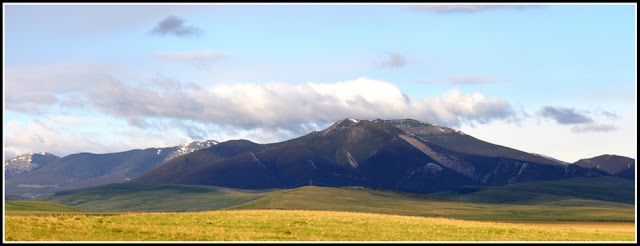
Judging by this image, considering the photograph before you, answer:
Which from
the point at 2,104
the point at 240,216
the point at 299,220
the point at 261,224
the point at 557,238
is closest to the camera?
the point at 2,104

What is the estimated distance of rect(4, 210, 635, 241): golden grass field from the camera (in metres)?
57.0

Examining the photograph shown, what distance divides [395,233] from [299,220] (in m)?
14.9

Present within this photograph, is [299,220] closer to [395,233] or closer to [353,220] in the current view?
[353,220]

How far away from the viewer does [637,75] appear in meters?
43.2

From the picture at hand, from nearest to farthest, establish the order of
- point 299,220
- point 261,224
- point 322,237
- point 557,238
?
point 322,237 < point 557,238 < point 261,224 < point 299,220

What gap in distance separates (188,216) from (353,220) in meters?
18.7

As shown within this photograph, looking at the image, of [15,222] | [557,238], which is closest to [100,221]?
[15,222]

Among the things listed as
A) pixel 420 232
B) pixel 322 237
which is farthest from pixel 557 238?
pixel 322 237

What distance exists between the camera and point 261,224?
71875mm

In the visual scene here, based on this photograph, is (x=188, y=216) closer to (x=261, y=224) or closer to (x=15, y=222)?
(x=261, y=224)

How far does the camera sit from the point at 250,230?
215 ft

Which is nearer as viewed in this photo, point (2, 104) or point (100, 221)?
point (2, 104)

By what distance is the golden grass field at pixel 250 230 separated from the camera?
57031mm

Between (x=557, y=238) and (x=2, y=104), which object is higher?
(x=2, y=104)
